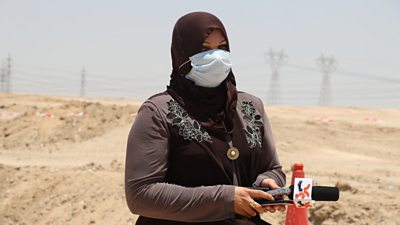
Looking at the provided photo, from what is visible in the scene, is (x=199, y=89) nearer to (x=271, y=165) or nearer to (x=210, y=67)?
(x=210, y=67)

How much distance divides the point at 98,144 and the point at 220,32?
1383cm

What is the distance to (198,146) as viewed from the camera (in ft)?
8.94

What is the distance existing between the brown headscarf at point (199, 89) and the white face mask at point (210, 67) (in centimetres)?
2

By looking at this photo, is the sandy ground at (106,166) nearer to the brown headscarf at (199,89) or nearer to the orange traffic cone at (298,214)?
the orange traffic cone at (298,214)

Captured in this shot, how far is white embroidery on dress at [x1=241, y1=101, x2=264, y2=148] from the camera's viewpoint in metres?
2.86

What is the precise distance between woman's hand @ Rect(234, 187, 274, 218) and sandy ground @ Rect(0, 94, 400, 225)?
4.85 metres

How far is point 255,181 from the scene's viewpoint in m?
2.89

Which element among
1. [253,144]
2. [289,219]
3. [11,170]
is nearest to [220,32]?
[253,144]

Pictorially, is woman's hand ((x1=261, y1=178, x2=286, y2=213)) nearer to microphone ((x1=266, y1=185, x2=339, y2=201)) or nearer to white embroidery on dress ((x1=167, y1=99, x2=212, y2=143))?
microphone ((x1=266, y1=185, x2=339, y2=201))

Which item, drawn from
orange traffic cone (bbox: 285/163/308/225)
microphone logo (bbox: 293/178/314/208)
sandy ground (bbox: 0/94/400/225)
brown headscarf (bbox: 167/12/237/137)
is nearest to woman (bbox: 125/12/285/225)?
brown headscarf (bbox: 167/12/237/137)

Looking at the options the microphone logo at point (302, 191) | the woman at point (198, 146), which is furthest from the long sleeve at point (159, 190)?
the microphone logo at point (302, 191)

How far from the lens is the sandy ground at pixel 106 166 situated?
803 centimetres

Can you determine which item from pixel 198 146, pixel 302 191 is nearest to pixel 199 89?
pixel 198 146

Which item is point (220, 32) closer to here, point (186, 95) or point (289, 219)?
point (186, 95)
